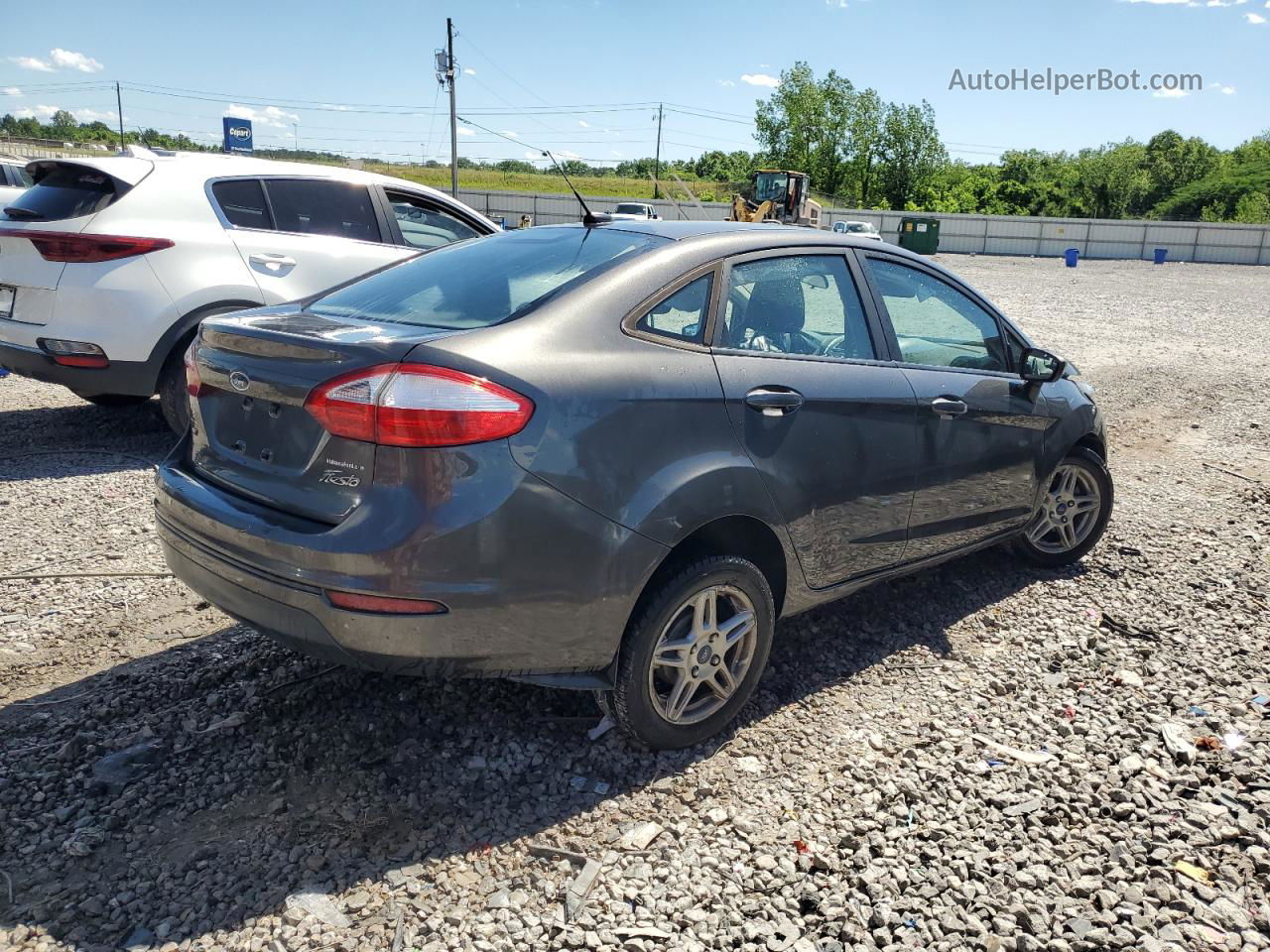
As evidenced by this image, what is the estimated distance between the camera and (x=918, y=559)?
3.89 meters

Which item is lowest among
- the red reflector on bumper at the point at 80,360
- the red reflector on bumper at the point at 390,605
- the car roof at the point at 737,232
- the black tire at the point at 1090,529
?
the black tire at the point at 1090,529

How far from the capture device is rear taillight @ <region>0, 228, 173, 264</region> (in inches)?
220

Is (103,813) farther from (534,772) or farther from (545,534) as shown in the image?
(545,534)

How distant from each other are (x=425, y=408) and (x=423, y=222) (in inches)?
208

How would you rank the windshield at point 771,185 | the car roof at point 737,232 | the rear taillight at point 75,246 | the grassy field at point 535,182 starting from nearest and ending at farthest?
the car roof at point 737,232
the rear taillight at point 75,246
the windshield at point 771,185
the grassy field at point 535,182

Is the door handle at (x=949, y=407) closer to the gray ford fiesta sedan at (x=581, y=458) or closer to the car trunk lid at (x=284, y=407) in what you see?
the gray ford fiesta sedan at (x=581, y=458)

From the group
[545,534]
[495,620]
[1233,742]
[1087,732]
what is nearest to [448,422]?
[545,534]

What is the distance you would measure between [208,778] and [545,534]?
1335 millimetres

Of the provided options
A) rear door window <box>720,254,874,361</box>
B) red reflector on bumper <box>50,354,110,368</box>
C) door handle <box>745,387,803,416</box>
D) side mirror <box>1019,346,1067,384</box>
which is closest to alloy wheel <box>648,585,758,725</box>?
door handle <box>745,387,803,416</box>

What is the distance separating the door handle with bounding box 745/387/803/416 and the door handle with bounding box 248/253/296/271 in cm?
447

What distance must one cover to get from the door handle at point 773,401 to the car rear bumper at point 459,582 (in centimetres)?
62

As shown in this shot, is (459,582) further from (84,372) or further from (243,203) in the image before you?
(243,203)

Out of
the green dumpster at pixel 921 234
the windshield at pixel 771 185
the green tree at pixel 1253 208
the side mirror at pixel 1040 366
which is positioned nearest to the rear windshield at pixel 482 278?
the side mirror at pixel 1040 366

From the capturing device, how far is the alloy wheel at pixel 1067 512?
4.75 meters
